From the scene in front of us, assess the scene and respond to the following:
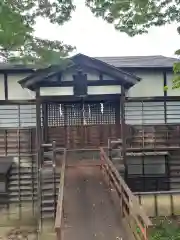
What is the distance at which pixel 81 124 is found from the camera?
601 inches

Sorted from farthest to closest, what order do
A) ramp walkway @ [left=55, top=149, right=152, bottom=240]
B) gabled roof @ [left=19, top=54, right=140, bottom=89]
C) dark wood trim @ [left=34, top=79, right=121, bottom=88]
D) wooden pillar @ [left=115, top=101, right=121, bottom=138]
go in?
wooden pillar @ [left=115, top=101, right=121, bottom=138]
dark wood trim @ [left=34, top=79, right=121, bottom=88]
gabled roof @ [left=19, top=54, right=140, bottom=89]
ramp walkway @ [left=55, top=149, right=152, bottom=240]

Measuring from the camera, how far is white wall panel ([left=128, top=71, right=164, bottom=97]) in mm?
14805

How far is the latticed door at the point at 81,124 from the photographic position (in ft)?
49.8

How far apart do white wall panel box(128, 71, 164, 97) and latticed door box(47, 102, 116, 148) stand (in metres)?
1.31

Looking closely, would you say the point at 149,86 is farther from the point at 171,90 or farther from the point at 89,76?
the point at 89,76

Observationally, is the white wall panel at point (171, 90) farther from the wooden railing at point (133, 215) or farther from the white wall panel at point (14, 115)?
the wooden railing at point (133, 215)

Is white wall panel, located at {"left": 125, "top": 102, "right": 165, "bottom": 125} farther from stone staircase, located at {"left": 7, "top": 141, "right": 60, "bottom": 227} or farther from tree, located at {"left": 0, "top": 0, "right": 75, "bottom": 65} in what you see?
tree, located at {"left": 0, "top": 0, "right": 75, "bottom": 65}

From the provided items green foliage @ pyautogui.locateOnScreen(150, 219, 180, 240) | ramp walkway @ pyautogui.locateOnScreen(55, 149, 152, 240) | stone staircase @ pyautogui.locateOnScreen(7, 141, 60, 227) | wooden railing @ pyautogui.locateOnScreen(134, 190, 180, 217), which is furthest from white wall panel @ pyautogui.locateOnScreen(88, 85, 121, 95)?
green foliage @ pyautogui.locateOnScreen(150, 219, 180, 240)

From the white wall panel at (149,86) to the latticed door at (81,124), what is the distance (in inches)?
51.7

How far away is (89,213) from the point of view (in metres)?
7.71

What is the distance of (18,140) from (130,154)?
466 centimetres

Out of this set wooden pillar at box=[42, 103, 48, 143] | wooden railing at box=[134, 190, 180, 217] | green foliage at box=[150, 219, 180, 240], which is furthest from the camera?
wooden pillar at box=[42, 103, 48, 143]

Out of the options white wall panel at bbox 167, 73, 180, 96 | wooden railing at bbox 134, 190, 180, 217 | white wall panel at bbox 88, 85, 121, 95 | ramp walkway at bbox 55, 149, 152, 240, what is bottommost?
wooden railing at bbox 134, 190, 180, 217

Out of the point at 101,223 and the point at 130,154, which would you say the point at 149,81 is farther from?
the point at 101,223
